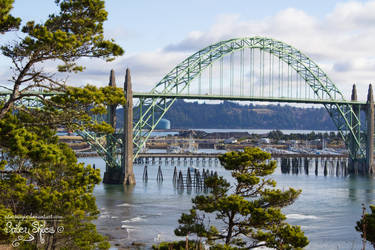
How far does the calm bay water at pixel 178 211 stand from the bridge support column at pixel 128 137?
53.3 inches

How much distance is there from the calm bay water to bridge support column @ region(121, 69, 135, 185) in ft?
4.44

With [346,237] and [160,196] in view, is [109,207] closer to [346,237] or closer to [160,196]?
[160,196]

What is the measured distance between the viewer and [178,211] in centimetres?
4259

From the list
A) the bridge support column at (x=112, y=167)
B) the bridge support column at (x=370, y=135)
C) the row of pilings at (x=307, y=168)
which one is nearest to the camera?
the bridge support column at (x=112, y=167)

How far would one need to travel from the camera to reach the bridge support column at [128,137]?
5678 centimetres

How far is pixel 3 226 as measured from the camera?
49.4 ft

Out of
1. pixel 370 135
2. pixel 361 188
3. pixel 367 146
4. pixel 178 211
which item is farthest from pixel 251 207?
pixel 370 135

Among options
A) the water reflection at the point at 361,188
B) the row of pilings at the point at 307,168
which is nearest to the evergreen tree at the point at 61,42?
the water reflection at the point at 361,188

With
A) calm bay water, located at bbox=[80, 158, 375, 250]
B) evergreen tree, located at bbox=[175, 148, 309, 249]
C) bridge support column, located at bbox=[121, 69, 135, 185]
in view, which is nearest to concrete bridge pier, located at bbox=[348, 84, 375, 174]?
calm bay water, located at bbox=[80, 158, 375, 250]

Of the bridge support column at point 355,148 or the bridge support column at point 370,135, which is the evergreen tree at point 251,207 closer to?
the bridge support column at point 370,135

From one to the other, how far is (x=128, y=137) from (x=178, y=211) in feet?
56.4

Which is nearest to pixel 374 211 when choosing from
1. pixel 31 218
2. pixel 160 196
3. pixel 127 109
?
pixel 31 218

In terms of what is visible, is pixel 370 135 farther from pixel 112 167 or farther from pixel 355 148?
pixel 112 167

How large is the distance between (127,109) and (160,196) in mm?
11274
